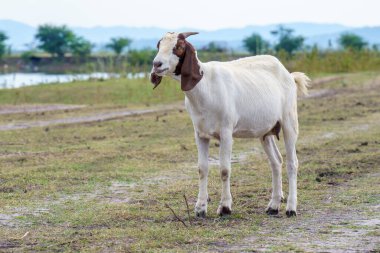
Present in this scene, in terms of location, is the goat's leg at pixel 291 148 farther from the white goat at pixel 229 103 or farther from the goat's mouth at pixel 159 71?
the goat's mouth at pixel 159 71

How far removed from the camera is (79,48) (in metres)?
54.1

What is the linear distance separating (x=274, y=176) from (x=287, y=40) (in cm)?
4709

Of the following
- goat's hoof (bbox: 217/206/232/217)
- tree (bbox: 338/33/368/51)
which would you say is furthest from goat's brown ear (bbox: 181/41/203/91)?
tree (bbox: 338/33/368/51)

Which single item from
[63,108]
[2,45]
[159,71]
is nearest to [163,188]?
[159,71]

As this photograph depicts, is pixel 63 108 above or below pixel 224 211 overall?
below

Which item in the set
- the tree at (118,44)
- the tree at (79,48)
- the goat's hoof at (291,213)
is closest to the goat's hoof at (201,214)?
the goat's hoof at (291,213)

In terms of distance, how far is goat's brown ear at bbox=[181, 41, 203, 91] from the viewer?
8.27 meters

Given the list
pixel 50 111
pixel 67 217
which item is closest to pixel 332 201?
pixel 67 217

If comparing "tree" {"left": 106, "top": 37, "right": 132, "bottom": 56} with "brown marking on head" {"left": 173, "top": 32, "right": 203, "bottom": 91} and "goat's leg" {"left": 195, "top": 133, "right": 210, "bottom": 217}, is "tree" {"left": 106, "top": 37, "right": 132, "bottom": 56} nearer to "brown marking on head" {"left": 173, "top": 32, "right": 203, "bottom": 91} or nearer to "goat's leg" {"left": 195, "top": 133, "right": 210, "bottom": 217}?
"goat's leg" {"left": 195, "top": 133, "right": 210, "bottom": 217}

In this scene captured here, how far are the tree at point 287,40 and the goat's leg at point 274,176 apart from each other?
43.7 m

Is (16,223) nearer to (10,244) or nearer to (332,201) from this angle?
(10,244)

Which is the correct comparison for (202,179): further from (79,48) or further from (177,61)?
(79,48)

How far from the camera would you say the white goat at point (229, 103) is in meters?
8.28

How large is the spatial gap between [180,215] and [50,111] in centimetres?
1309
